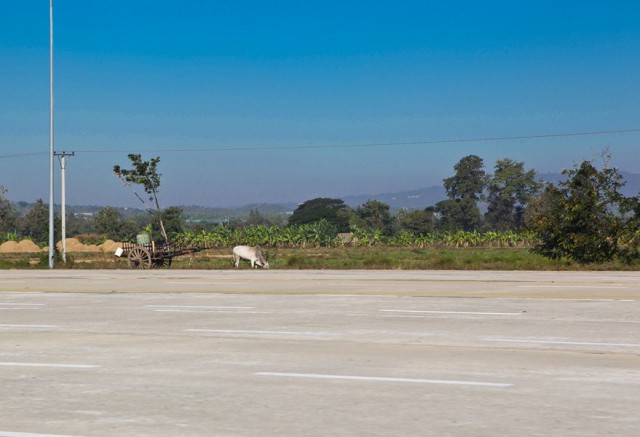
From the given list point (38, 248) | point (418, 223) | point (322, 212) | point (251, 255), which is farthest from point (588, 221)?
point (322, 212)

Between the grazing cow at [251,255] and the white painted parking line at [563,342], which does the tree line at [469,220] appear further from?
the white painted parking line at [563,342]

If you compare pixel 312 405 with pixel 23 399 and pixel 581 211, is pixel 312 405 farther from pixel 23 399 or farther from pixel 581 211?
pixel 581 211

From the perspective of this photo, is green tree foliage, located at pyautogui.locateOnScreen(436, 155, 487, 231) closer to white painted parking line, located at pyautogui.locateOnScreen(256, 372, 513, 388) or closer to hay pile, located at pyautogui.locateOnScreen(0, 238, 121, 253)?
hay pile, located at pyautogui.locateOnScreen(0, 238, 121, 253)

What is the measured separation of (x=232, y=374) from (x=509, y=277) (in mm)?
22840

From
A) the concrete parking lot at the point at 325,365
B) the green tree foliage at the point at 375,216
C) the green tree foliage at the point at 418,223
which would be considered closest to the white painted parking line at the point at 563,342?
the concrete parking lot at the point at 325,365

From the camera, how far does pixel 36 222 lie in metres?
164

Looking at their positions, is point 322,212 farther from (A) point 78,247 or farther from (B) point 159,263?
(B) point 159,263

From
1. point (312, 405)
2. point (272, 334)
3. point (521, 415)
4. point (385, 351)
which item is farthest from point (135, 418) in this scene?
point (272, 334)

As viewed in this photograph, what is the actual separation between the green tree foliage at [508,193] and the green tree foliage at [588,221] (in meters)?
126

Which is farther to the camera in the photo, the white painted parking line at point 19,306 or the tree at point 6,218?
the tree at point 6,218

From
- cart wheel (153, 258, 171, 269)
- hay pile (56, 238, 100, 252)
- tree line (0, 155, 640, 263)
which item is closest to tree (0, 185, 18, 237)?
tree line (0, 155, 640, 263)

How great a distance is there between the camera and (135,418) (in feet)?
29.9

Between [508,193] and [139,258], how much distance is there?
131385mm

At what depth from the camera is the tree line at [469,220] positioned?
4169 centimetres
